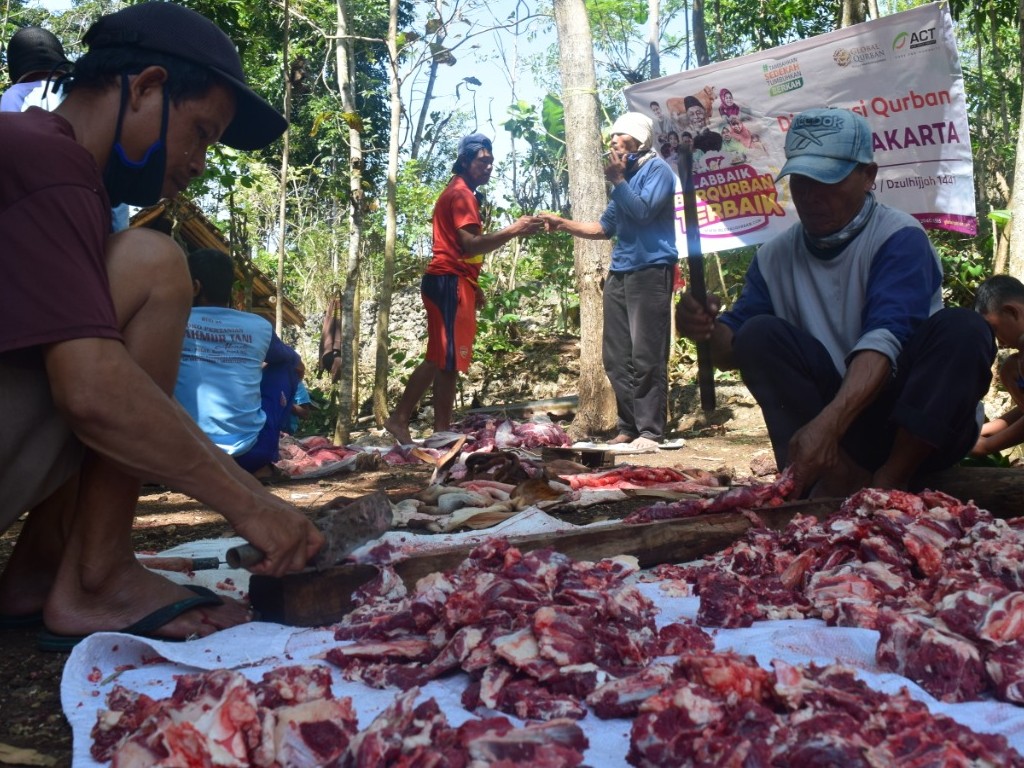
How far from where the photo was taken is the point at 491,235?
7.29m

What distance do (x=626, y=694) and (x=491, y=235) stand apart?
582cm

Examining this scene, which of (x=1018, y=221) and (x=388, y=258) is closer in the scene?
(x=1018, y=221)

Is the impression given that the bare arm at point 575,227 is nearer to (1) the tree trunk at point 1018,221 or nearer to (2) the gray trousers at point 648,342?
(2) the gray trousers at point 648,342

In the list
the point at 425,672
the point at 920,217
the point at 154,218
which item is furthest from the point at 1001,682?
the point at 154,218

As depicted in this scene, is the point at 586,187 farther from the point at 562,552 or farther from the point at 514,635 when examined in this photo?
the point at 514,635

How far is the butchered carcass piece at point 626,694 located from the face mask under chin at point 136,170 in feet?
5.44

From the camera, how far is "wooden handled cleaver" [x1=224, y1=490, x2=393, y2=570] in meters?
2.26

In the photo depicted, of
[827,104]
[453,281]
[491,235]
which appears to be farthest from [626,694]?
[827,104]

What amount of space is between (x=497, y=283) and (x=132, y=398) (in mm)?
13014

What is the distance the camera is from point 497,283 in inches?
589

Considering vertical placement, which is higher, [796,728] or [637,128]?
[637,128]

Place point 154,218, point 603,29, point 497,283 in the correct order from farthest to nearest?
point 603,29
point 497,283
point 154,218

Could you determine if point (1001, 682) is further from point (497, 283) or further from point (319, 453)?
point (497, 283)

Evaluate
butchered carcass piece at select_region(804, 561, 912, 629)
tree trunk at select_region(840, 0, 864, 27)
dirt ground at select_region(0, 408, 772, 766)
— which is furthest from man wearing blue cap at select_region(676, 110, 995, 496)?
tree trunk at select_region(840, 0, 864, 27)
